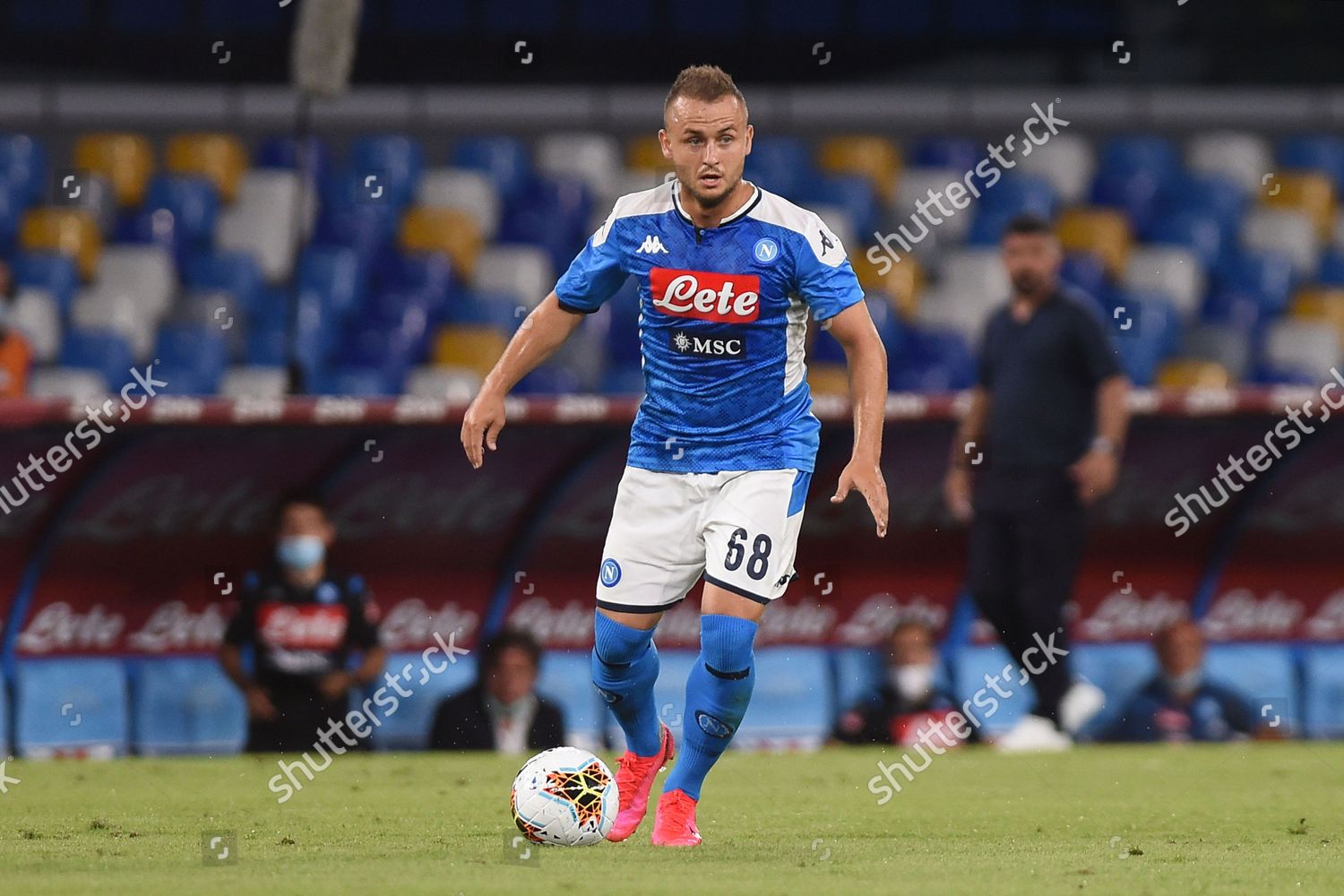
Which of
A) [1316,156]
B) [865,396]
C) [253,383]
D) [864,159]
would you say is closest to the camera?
[865,396]

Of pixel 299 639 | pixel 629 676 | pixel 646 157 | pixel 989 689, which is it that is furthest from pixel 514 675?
pixel 646 157

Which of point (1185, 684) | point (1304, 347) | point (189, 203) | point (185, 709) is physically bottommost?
point (185, 709)

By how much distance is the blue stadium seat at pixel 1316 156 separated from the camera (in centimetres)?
1864

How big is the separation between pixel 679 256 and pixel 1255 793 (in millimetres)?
3442

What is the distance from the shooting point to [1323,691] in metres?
12.0

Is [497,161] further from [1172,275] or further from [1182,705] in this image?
[1182,705]

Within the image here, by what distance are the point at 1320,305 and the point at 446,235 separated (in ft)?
22.4

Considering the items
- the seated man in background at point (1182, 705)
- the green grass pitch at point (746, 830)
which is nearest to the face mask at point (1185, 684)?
the seated man in background at point (1182, 705)

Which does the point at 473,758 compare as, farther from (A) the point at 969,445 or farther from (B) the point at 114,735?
(A) the point at 969,445

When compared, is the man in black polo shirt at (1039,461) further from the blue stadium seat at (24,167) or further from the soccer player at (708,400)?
the blue stadium seat at (24,167)

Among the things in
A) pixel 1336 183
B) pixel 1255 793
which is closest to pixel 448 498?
pixel 1255 793

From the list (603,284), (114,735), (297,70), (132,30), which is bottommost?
(114,735)

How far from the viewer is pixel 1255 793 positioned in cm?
821

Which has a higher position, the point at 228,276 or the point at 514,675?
the point at 228,276
